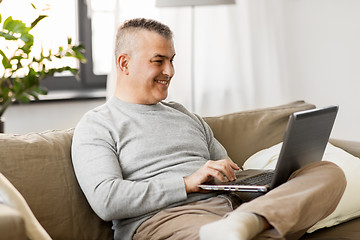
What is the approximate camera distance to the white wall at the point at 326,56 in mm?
3494

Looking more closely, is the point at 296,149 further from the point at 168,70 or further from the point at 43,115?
the point at 43,115

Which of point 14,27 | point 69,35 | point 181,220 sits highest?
point 14,27

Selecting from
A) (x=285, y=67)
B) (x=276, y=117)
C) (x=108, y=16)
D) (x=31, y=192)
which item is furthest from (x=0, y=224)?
(x=285, y=67)

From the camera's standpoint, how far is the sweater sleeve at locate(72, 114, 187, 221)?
70.1 inches

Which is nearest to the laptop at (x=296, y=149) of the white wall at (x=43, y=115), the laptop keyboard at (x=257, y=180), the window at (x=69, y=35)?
the laptop keyboard at (x=257, y=180)

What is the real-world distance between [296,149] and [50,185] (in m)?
0.73

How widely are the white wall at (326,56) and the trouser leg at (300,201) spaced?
187cm

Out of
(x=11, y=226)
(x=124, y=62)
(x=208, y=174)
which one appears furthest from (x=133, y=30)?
(x=11, y=226)

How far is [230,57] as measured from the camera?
3426 millimetres

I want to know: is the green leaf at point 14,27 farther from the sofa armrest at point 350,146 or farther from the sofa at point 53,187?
the sofa armrest at point 350,146

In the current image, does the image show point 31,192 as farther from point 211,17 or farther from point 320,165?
point 211,17

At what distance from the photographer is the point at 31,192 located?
1828 millimetres

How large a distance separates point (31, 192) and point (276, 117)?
3.56ft

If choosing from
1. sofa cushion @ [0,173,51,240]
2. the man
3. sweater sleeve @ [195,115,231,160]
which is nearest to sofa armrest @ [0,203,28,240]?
sofa cushion @ [0,173,51,240]
